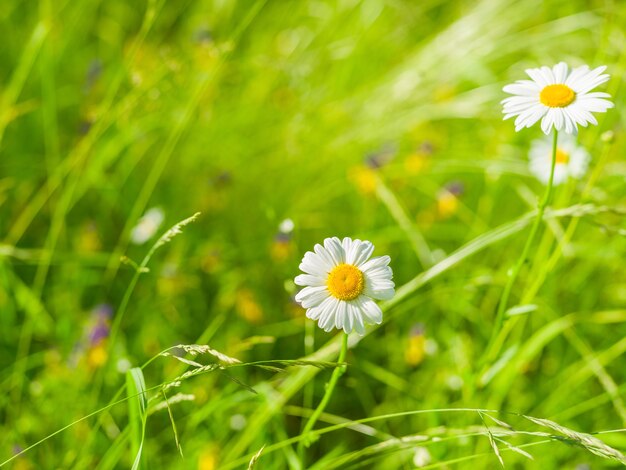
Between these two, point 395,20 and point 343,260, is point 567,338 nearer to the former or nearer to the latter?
point 343,260

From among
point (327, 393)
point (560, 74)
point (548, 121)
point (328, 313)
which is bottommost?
point (327, 393)

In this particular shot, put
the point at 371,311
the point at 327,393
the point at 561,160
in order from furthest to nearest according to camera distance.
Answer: the point at 561,160, the point at 327,393, the point at 371,311

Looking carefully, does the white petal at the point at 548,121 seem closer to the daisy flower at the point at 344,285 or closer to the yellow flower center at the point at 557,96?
the yellow flower center at the point at 557,96

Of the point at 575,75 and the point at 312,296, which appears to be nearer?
the point at 312,296

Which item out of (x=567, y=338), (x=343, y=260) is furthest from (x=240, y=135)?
(x=343, y=260)

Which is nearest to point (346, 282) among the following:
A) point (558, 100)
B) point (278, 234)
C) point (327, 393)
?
point (327, 393)

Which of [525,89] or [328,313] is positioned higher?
[525,89]

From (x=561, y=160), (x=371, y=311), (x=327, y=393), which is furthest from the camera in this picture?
(x=561, y=160)

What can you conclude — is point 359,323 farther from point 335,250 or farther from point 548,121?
point 548,121
